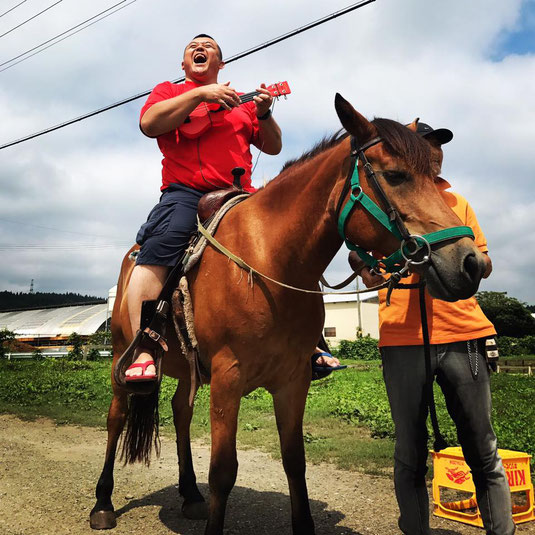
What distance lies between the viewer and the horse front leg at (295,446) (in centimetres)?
335

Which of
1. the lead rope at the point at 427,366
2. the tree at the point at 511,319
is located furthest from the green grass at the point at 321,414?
the tree at the point at 511,319

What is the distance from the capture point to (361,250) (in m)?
2.66

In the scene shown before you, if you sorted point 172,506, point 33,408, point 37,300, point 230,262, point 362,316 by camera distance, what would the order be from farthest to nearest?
point 37,300 → point 362,316 → point 33,408 → point 172,506 → point 230,262

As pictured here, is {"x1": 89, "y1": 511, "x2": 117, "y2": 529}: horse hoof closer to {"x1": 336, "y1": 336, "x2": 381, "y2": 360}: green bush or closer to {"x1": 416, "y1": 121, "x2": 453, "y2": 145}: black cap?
{"x1": 416, "y1": 121, "x2": 453, "y2": 145}: black cap

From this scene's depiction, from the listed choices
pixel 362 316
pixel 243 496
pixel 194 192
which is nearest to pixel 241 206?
pixel 194 192

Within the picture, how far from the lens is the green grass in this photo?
6.09 m

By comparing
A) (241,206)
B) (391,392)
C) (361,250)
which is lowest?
(391,392)

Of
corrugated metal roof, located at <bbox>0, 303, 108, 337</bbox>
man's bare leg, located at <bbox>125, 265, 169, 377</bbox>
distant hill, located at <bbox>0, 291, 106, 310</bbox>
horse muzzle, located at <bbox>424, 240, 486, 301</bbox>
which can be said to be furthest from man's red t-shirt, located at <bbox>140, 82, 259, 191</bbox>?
distant hill, located at <bbox>0, 291, 106, 310</bbox>

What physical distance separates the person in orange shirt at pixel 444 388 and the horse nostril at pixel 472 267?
0.58 metres

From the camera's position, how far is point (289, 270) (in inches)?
117

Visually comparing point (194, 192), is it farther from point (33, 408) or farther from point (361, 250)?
point (33, 408)

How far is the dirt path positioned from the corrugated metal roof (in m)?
45.7

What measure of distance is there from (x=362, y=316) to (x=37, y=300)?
68487mm

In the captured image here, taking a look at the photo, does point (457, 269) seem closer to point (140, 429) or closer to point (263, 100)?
point (263, 100)
